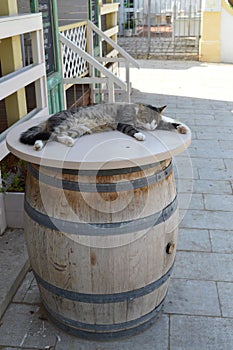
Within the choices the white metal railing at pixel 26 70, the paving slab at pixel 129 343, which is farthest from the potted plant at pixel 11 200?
the paving slab at pixel 129 343

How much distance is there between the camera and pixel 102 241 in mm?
1971

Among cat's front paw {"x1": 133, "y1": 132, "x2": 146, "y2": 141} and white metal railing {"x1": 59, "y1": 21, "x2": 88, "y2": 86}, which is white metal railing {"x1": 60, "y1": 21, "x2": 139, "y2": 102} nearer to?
white metal railing {"x1": 59, "y1": 21, "x2": 88, "y2": 86}

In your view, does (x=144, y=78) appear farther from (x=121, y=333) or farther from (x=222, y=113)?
(x=121, y=333)

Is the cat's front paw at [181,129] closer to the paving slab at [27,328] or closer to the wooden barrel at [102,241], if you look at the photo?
the wooden barrel at [102,241]

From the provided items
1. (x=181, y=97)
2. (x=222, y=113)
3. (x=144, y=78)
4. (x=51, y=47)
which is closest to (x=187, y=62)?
(x=144, y=78)

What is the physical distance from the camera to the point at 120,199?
194cm

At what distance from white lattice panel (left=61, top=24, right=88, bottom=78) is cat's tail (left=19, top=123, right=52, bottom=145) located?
11.3ft

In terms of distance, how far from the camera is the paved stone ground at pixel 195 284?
229 cm

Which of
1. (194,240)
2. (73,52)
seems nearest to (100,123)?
(194,240)

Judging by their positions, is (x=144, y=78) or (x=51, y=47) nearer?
(x=51, y=47)

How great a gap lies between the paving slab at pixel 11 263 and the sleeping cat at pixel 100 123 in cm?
93

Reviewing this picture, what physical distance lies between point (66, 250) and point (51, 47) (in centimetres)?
338

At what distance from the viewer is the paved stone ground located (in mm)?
2291

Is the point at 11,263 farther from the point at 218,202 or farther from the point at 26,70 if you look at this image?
the point at 218,202
